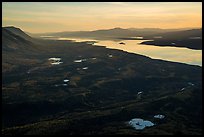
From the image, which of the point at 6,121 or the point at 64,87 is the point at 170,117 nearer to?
the point at 6,121

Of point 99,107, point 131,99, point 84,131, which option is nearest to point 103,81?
point 131,99

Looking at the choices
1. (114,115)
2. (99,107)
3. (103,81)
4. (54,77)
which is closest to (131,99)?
(99,107)

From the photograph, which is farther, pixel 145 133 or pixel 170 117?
pixel 170 117

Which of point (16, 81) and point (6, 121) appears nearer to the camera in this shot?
point (6, 121)

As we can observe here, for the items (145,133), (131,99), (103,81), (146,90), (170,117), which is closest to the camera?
(145,133)

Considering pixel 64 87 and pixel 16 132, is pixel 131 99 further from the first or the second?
pixel 16 132

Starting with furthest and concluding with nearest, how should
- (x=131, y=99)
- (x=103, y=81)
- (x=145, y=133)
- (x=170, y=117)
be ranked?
(x=103, y=81)
(x=131, y=99)
(x=170, y=117)
(x=145, y=133)

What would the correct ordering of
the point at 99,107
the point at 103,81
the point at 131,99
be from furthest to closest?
the point at 103,81
the point at 131,99
the point at 99,107

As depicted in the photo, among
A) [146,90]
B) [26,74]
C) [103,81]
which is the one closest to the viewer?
[146,90]
